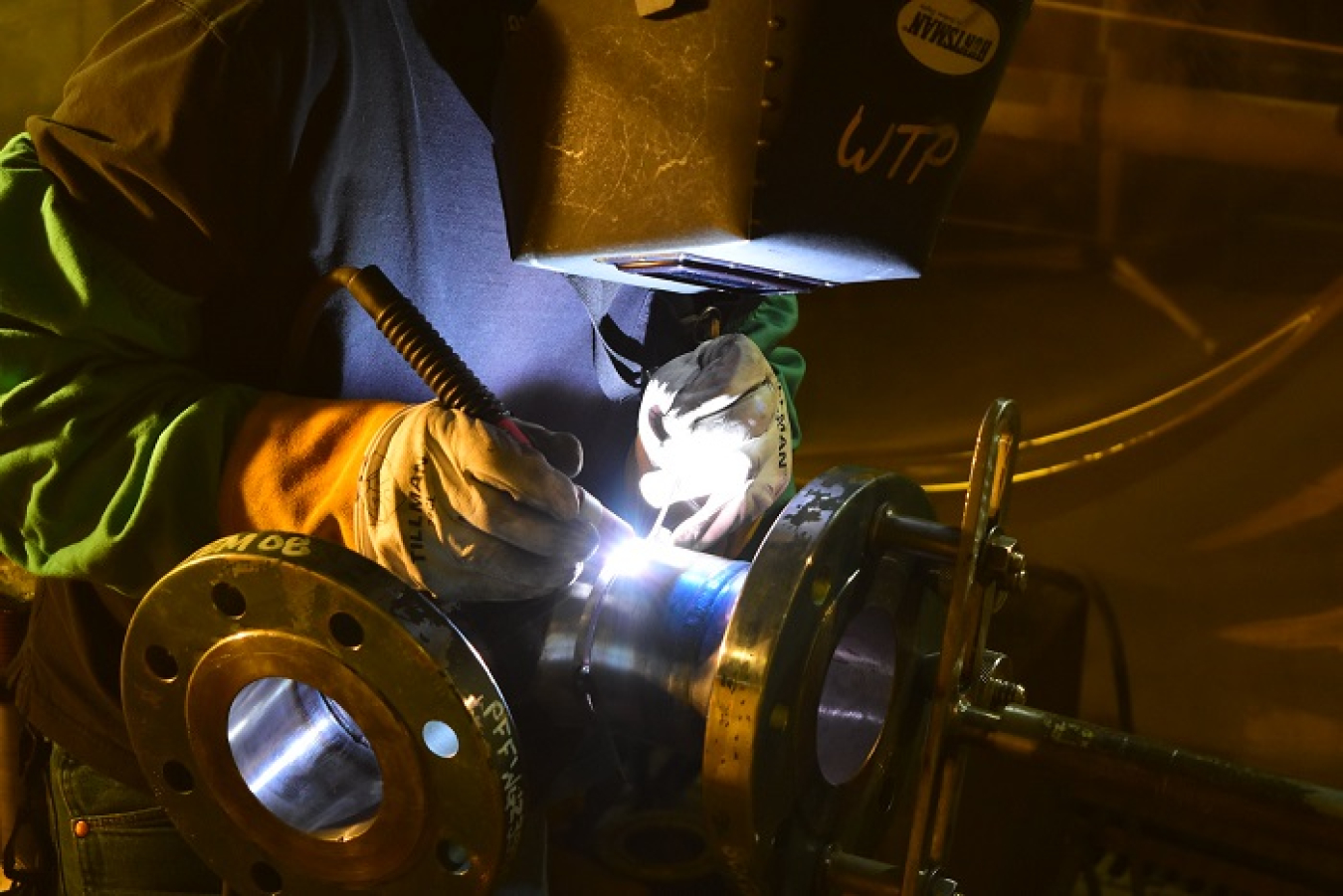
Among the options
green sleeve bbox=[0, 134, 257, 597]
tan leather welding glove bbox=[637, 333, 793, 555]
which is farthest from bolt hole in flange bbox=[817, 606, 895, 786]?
green sleeve bbox=[0, 134, 257, 597]

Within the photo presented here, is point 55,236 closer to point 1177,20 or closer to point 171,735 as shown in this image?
point 171,735

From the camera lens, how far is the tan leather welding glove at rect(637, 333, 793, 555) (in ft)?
4.06

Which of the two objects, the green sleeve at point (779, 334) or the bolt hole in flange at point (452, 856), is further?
the green sleeve at point (779, 334)

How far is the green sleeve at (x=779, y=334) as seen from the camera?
4.98 feet

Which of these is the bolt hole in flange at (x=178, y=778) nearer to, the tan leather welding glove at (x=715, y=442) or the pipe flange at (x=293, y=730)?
the pipe flange at (x=293, y=730)

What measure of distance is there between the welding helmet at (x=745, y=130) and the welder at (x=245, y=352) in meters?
0.06

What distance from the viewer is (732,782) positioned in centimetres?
72

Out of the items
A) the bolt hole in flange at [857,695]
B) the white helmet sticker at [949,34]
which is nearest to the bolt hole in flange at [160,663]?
the bolt hole in flange at [857,695]

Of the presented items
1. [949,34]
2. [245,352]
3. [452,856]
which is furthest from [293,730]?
[949,34]

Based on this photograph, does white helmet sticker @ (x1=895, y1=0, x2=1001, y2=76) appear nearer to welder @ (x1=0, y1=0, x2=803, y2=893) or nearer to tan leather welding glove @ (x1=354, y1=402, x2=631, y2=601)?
welder @ (x1=0, y1=0, x2=803, y2=893)

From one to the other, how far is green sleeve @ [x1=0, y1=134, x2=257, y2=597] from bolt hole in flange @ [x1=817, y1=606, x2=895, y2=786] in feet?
1.86

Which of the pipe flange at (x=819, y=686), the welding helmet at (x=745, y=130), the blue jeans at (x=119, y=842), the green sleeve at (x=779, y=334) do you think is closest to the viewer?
the pipe flange at (x=819, y=686)

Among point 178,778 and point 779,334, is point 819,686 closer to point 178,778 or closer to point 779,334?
point 178,778

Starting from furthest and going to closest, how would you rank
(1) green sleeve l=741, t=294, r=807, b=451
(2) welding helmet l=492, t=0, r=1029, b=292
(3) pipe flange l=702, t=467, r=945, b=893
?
1. (1) green sleeve l=741, t=294, r=807, b=451
2. (2) welding helmet l=492, t=0, r=1029, b=292
3. (3) pipe flange l=702, t=467, r=945, b=893
